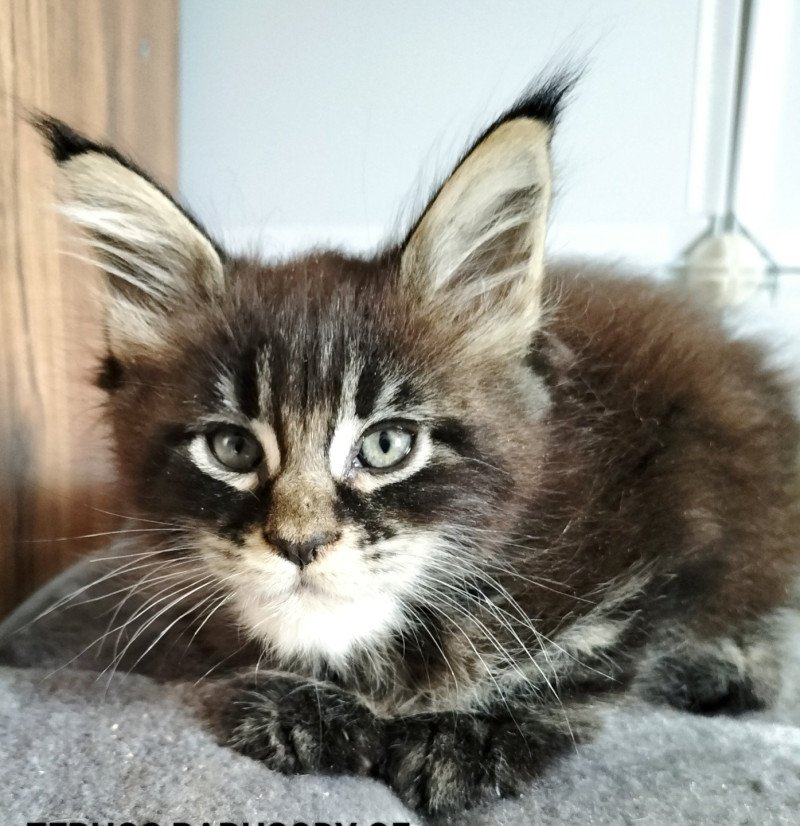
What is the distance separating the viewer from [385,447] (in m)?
0.92

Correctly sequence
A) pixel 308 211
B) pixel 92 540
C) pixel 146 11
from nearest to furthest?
pixel 92 540, pixel 146 11, pixel 308 211

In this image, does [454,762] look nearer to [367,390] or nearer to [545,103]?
[367,390]

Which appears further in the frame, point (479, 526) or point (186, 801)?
point (479, 526)

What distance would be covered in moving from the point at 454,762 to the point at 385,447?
0.37m

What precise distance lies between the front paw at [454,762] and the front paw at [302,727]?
0.04 meters

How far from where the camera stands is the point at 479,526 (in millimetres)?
950

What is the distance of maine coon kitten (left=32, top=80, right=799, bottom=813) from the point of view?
2.94ft

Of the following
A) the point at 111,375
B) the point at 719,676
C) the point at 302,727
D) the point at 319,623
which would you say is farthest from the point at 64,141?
the point at 719,676

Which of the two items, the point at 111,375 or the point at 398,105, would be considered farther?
the point at 398,105

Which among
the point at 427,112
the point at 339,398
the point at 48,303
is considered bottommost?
the point at 339,398

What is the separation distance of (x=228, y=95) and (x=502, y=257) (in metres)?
1.27

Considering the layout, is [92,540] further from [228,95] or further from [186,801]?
[228,95]

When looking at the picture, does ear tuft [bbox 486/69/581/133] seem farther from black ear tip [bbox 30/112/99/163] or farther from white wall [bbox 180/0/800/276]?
white wall [bbox 180/0/800/276]

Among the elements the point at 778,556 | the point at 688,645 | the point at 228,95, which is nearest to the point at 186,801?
the point at 688,645
